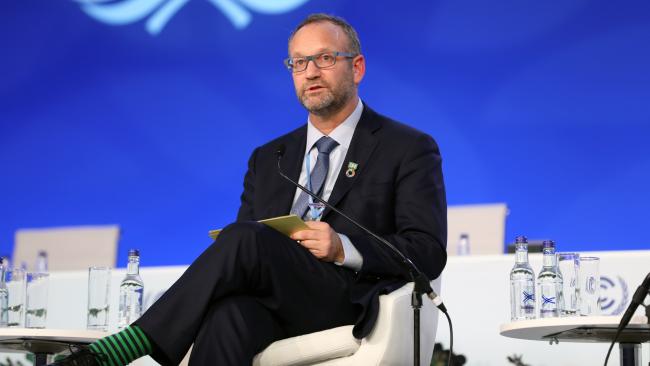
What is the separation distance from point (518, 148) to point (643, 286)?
4090 millimetres

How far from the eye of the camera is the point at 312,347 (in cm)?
248

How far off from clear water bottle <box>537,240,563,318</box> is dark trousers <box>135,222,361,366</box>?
80 cm

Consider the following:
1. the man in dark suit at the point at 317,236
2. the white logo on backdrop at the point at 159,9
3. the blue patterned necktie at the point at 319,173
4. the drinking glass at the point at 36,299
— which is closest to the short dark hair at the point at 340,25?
the man in dark suit at the point at 317,236

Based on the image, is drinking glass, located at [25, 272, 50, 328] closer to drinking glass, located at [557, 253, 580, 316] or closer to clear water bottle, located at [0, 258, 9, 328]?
clear water bottle, located at [0, 258, 9, 328]

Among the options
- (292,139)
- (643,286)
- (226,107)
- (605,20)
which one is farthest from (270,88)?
(643,286)

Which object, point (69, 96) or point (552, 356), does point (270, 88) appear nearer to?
point (69, 96)

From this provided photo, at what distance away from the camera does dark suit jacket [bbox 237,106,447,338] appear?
8.62ft

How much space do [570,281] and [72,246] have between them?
9.10 ft

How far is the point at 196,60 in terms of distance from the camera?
6656 mm

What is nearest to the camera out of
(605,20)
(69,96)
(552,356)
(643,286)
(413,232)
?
(643,286)

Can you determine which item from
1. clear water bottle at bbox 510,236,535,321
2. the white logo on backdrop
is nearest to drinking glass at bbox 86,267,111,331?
clear water bottle at bbox 510,236,535,321

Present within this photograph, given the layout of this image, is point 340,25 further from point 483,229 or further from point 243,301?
point 483,229

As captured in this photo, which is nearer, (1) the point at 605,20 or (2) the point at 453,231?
(2) the point at 453,231

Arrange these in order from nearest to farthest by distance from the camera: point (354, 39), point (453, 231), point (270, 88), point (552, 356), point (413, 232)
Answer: point (413, 232)
point (354, 39)
point (552, 356)
point (453, 231)
point (270, 88)
